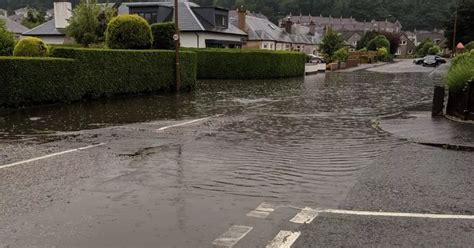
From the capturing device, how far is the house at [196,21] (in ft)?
148

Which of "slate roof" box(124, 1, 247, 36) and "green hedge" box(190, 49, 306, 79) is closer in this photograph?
"green hedge" box(190, 49, 306, 79)

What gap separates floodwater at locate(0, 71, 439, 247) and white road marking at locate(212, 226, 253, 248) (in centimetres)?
12

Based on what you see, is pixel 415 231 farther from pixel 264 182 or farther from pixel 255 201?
pixel 264 182

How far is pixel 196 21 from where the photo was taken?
45.8 m

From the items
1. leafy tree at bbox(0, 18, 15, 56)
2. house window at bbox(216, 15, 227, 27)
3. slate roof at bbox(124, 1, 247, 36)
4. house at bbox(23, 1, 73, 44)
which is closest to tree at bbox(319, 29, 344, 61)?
house window at bbox(216, 15, 227, 27)

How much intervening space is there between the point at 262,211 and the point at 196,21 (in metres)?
41.6

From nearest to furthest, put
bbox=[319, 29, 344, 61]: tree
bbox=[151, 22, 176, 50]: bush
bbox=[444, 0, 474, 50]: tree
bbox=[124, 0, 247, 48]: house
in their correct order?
bbox=[151, 22, 176, 50]: bush
bbox=[124, 0, 247, 48]: house
bbox=[319, 29, 344, 61]: tree
bbox=[444, 0, 474, 50]: tree

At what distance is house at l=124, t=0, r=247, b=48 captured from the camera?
45.2 metres

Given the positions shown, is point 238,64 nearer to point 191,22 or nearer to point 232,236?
point 191,22

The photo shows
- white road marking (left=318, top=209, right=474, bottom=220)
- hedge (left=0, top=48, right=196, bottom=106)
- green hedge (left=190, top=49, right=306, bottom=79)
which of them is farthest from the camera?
green hedge (left=190, top=49, right=306, bottom=79)

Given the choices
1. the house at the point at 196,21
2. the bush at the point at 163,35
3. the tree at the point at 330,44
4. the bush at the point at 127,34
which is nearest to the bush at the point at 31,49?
the bush at the point at 127,34

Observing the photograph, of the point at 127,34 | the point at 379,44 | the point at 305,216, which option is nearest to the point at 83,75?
the point at 127,34

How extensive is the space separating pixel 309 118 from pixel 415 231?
30.7 ft

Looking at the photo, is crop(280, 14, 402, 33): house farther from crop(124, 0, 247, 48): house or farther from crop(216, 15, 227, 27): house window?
crop(124, 0, 247, 48): house
